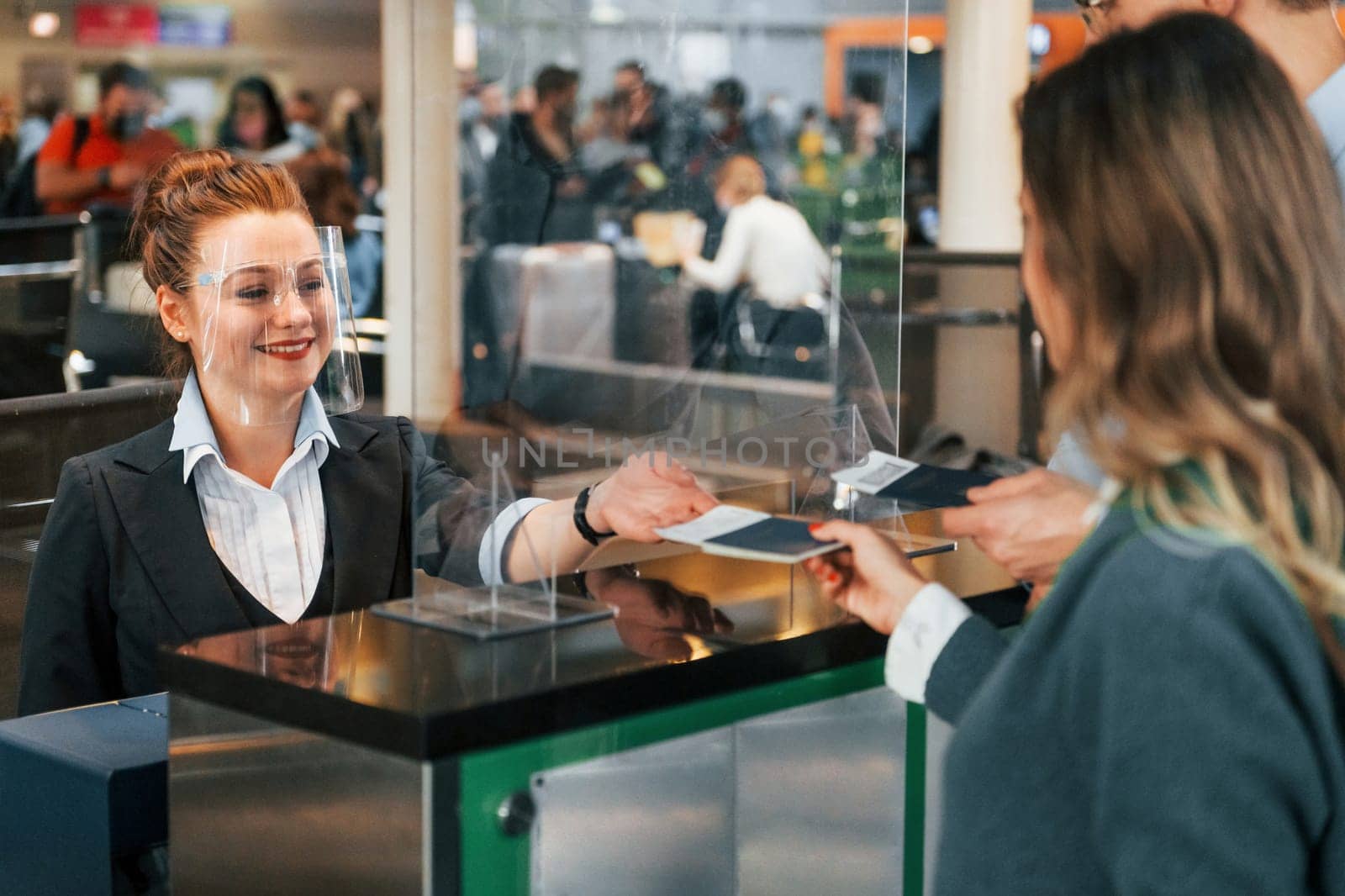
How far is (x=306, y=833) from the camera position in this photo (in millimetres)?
1480

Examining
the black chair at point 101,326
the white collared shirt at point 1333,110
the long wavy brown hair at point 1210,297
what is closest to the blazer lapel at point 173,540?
the long wavy brown hair at point 1210,297

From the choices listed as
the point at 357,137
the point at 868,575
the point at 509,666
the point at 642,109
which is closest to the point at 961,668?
the point at 868,575

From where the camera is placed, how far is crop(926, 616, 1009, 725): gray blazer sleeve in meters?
1.48

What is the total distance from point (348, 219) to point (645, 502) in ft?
19.0

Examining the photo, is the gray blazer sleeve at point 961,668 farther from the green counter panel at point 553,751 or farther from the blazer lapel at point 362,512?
the blazer lapel at point 362,512

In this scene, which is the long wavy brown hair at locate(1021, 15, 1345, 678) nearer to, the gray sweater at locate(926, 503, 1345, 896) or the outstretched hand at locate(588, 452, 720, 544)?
the gray sweater at locate(926, 503, 1345, 896)

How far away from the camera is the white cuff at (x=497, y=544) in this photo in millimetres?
1788

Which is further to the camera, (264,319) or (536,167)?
(536,167)

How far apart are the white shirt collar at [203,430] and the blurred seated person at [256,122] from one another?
668 centimetres

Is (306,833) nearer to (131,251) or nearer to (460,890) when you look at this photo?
(460,890)

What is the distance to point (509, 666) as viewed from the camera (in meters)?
1.53

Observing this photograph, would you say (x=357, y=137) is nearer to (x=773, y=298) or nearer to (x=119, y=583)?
(x=773, y=298)

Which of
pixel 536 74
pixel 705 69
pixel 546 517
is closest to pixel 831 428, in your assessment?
pixel 546 517

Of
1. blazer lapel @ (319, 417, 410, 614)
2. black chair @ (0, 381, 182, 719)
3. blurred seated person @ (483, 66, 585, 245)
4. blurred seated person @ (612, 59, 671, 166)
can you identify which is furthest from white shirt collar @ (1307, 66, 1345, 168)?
blurred seated person @ (612, 59, 671, 166)
